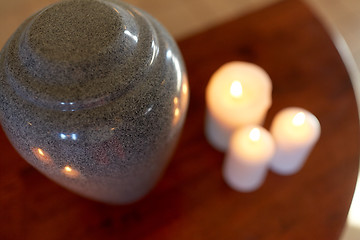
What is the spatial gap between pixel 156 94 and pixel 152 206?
10.8 inches

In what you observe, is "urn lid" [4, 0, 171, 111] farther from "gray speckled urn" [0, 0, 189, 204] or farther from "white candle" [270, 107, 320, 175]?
"white candle" [270, 107, 320, 175]

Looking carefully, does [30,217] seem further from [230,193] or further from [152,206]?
[230,193]

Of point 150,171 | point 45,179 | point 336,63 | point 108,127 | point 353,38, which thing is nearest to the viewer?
point 108,127

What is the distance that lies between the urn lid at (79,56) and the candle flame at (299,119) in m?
0.29

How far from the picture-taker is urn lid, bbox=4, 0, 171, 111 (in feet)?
1.41

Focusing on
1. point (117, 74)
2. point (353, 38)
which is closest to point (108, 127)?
point (117, 74)

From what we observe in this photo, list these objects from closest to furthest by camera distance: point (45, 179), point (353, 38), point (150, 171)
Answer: point (150, 171), point (45, 179), point (353, 38)

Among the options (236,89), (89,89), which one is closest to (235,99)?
(236,89)

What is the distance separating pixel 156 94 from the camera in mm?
463

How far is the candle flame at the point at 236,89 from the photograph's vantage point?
66 centimetres

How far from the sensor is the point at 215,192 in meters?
0.68

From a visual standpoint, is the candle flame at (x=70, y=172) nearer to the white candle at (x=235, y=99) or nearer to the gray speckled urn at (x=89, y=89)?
the gray speckled urn at (x=89, y=89)

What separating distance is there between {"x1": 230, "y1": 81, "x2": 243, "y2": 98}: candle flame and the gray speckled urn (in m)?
0.18

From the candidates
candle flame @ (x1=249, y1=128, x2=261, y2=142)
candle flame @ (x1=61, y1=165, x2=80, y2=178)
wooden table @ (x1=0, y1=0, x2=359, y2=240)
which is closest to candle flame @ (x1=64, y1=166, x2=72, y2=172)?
candle flame @ (x1=61, y1=165, x2=80, y2=178)
